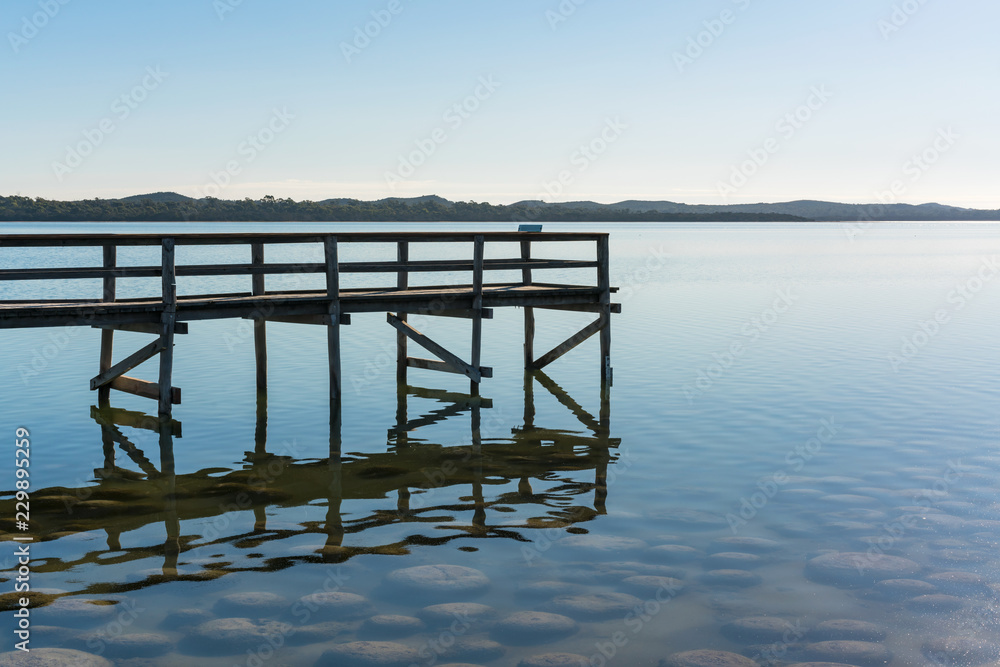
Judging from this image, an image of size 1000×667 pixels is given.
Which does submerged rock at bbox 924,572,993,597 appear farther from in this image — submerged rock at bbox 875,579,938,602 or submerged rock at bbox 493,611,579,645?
submerged rock at bbox 493,611,579,645

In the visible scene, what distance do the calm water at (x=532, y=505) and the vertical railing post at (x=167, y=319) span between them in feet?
2.56

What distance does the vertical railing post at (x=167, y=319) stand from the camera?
13656 mm

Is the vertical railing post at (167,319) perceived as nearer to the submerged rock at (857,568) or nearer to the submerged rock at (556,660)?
the submerged rock at (556,660)

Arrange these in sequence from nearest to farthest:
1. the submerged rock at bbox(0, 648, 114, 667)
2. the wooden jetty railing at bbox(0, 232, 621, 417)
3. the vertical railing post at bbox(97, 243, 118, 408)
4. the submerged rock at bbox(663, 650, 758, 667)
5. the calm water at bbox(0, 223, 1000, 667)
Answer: the submerged rock at bbox(0, 648, 114, 667)
the submerged rock at bbox(663, 650, 758, 667)
the calm water at bbox(0, 223, 1000, 667)
the wooden jetty railing at bbox(0, 232, 621, 417)
the vertical railing post at bbox(97, 243, 118, 408)

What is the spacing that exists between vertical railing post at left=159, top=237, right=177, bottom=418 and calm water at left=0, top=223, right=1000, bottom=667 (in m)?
0.78

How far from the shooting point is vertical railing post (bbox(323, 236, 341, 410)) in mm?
15117

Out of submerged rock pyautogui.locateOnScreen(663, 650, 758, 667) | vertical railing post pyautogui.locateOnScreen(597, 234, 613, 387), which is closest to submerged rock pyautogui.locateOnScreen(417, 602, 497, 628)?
submerged rock pyautogui.locateOnScreen(663, 650, 758, 667)

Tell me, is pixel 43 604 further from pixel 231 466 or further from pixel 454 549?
pixel 231 466

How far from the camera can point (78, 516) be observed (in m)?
10.3

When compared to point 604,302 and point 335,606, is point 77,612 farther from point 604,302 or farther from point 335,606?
point 604,302

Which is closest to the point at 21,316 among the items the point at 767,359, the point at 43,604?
the point at 43,604

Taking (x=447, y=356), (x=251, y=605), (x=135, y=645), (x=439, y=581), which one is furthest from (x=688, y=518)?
(x=447, y=356)

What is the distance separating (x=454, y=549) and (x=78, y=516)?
4.43 m

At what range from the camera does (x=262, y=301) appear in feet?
48.5
